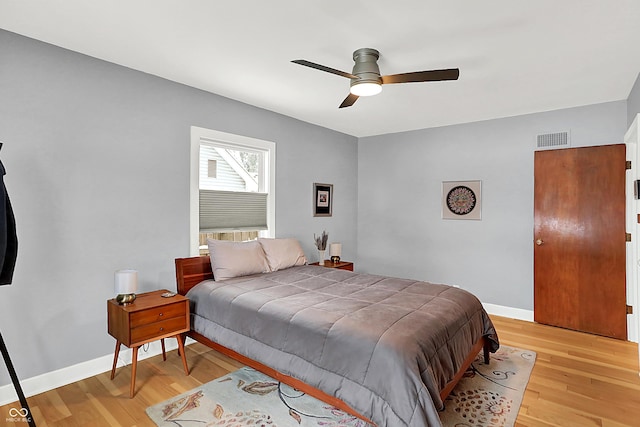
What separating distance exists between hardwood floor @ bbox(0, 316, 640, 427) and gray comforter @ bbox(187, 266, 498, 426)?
1.38 feet

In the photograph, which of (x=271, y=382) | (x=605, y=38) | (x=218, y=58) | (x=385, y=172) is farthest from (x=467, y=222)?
(x=218, y=58)

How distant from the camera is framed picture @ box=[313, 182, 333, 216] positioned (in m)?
5.01

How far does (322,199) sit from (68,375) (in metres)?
3.51

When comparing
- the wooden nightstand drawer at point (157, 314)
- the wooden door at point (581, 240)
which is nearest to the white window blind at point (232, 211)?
the wooden nightstand drawer at point (157, 314)

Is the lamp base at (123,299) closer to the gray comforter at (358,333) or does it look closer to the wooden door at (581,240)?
the gray comforter at (358,333)

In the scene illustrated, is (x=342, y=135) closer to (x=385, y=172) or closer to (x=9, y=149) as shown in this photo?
(x=385, y=172)

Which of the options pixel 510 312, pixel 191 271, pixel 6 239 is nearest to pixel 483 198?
pixel 510 312

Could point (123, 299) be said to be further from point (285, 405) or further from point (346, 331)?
point (346, 331)

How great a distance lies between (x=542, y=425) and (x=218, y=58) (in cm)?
356

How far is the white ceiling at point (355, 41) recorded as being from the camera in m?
2.12

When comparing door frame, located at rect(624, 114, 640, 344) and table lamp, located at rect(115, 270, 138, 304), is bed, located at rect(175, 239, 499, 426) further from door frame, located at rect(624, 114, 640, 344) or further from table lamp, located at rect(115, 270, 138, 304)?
door frame, located at rect(624, 114, 640, 344)

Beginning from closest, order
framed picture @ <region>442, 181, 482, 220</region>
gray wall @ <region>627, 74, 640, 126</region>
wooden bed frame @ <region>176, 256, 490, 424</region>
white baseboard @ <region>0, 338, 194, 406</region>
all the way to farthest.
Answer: wooden bed frame @ <region>176, 256, 490, 424</region> < white baseboard @ <region>0, 338, 194, 406</region> < gray wall @ <region>627, 74, 640, 126</region> < framed picture @ <region>442, 181, 482, 220</region>

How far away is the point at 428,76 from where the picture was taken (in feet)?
7.90

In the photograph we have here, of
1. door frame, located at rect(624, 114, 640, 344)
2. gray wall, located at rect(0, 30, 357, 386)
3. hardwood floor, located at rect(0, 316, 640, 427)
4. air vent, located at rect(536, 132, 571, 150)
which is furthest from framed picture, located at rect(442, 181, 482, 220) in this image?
gray wall, located at rect(0, 30, 357, 386)
